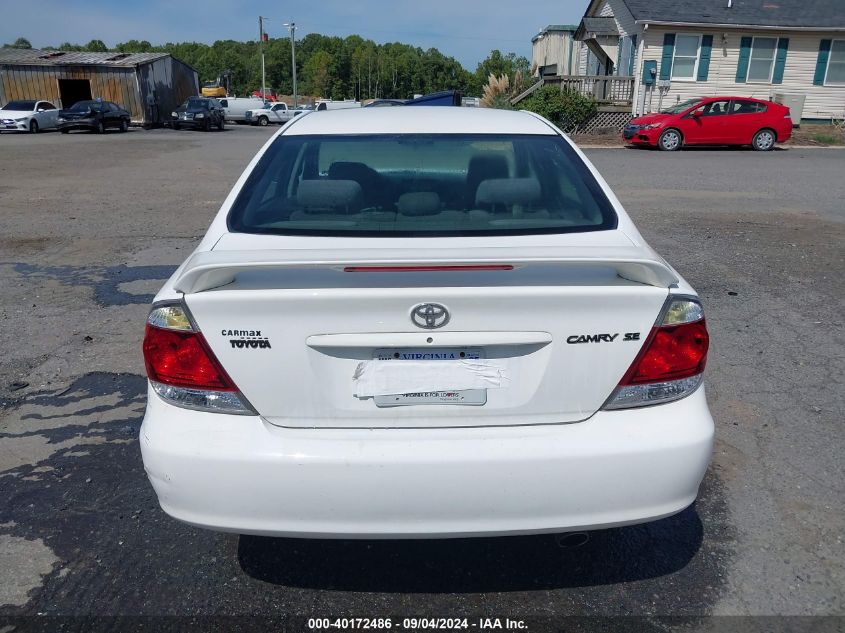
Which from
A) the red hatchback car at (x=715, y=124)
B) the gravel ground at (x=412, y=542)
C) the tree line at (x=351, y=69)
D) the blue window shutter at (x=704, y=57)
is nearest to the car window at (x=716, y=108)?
the red hatchback car at (x=715, y=124)

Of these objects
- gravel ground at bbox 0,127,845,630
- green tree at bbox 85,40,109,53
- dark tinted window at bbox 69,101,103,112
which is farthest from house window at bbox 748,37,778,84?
green tree at bbox 85,40,109,53

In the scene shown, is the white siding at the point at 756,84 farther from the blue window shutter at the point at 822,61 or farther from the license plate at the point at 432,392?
the license plate at the point at 432,392

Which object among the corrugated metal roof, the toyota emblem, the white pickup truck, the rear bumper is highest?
the corrugated metal roof

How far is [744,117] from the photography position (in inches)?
882

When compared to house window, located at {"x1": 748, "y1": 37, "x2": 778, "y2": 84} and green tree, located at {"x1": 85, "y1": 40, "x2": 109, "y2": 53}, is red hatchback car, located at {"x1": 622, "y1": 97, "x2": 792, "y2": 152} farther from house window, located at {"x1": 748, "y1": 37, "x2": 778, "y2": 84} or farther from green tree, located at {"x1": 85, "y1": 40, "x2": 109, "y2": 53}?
green tree, located at {"x1": 85, "y1": 40, "x2": 109, "y2": 53}

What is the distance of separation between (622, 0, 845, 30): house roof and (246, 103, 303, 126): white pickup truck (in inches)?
1006

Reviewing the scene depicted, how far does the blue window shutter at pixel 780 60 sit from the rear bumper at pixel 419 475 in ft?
98.1

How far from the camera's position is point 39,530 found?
2979 millimetres

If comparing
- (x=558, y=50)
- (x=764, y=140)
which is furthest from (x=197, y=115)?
(x=764, y=140)

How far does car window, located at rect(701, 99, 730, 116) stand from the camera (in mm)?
22281

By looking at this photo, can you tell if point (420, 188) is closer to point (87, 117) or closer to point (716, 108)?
point (716, 108)

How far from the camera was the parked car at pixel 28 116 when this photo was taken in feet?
103

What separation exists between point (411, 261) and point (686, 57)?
28613mm

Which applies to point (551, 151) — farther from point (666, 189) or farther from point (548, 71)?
point (548, 71)
